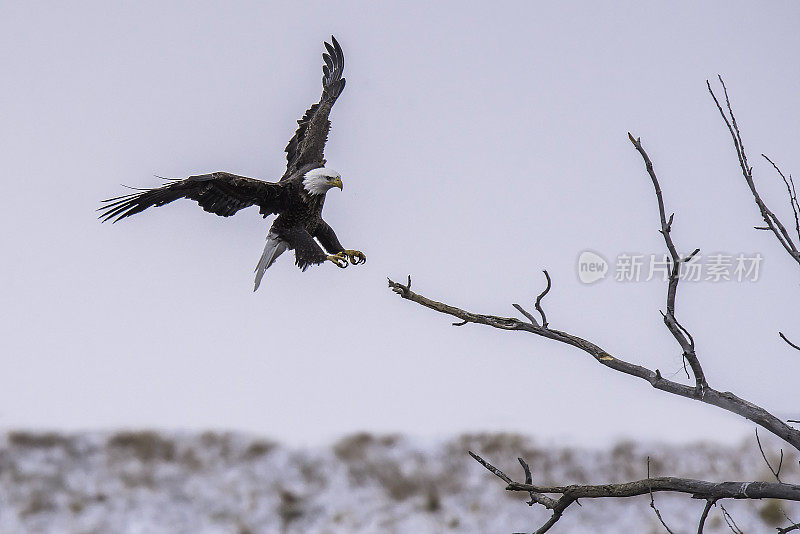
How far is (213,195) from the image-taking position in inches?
203

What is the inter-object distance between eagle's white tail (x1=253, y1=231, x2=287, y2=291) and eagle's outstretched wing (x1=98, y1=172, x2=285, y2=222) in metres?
0.27

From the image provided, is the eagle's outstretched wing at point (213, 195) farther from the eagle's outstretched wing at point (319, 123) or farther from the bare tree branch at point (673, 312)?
the bare tree branch at point (673, 312)

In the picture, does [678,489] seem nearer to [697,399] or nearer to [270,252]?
[697,399]

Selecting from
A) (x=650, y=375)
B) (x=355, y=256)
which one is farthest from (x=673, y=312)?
(x=355, y=256)

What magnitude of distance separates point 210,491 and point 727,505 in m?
7.42

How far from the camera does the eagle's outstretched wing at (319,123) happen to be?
6172 mm

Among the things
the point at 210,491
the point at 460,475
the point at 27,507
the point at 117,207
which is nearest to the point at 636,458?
the point at 460,475

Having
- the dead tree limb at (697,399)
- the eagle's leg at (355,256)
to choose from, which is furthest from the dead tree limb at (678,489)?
the eagle's leg at (355,256)

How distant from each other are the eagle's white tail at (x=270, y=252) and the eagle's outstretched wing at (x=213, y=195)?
10.5 inches

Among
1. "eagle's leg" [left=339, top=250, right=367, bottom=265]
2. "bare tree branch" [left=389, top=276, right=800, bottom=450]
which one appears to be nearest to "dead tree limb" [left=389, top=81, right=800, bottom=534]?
"bare tree branch" [left=389, top=276, right=800, bottom=450]

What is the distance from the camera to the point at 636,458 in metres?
13.4

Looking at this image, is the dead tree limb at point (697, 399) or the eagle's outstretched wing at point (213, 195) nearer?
the dead tree limb at point (697, 399)

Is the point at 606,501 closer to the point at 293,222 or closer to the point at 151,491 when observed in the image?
the point at 151,491

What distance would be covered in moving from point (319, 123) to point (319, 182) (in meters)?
1.11
